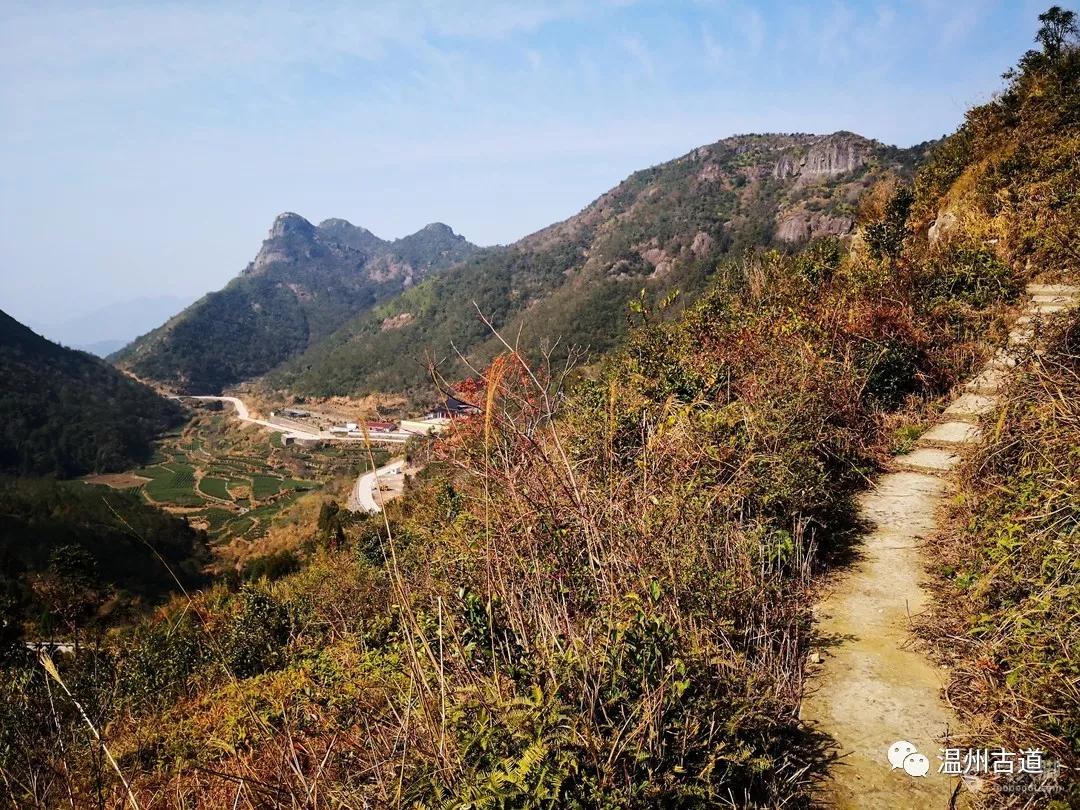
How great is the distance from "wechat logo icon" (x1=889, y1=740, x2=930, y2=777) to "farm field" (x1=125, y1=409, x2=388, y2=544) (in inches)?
2262

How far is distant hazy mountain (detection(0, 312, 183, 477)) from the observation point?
76.4m

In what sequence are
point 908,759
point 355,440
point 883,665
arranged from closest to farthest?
point 908,759 < point 883,665 < point 355,440

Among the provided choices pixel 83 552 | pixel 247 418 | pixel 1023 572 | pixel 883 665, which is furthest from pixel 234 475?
pixel 1023 572

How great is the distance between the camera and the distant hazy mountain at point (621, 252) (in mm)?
75875

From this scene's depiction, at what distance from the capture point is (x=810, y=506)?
4344mm

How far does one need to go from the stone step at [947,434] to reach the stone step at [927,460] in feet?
0.23

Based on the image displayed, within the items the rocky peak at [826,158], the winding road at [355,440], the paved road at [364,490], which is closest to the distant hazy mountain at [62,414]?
the winding road at [355,440]

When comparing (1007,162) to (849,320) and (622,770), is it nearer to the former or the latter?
(849,320)

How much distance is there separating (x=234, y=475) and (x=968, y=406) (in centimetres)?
8514

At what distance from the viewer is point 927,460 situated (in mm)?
5445

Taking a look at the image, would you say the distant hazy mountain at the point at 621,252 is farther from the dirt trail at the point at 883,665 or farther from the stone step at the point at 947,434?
the dirt trail at the point at 883,665

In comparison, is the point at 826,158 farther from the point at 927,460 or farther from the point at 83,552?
the point at 927,460

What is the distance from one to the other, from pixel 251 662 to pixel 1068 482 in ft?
37.5

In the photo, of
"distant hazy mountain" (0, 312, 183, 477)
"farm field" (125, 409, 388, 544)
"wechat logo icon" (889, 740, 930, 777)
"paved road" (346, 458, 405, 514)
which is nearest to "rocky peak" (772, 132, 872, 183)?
"paved road" (346, 458, 405, 514)
